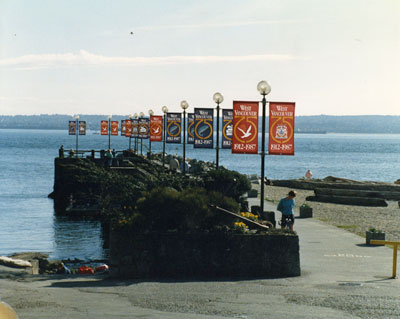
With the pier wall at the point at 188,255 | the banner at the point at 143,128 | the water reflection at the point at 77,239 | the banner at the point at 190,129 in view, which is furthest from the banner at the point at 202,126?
the banner at the point at 143,128

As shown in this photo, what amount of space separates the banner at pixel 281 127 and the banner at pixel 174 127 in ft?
62.2

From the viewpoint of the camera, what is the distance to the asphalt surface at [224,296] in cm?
1130

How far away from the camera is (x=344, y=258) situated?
18000 millimetres

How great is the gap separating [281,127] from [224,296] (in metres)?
8.07

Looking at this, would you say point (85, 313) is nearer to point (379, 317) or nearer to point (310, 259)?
point (379, 317)

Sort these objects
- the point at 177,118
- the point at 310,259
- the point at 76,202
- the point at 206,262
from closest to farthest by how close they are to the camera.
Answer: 1. the point at 206,262
2. the point at 310,259
3. the point at 177,118
4. the point at 76,202

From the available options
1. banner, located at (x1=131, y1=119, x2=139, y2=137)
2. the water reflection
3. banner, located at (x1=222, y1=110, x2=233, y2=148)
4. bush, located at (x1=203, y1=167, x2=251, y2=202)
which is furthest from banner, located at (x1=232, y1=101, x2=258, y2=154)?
banner, located at (x1=131, y1=119, x2=139, y2=137)

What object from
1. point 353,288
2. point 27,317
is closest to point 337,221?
point 353,288

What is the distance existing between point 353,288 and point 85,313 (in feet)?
18.0

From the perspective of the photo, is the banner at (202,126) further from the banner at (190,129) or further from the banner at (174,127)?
the banner at (174,127)

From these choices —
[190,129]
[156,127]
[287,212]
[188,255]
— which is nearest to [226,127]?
[190,129]

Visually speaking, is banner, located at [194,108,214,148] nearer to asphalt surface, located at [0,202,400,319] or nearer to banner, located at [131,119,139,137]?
asphalt surface, located at [0,202,400,319]

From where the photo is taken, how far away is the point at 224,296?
12859 mm

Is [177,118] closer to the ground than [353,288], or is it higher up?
higher up
